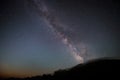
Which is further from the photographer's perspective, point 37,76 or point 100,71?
point 37,76

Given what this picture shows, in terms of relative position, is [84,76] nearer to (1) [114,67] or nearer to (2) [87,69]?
(2) [87,69]

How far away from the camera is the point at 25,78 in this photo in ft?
35.1

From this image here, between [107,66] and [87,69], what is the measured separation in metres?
0.69

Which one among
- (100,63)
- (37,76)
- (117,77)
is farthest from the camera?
(37,76)

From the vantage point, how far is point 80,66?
342 inches

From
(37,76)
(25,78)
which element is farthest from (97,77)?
(25,78)

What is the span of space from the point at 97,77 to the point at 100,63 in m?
0.93

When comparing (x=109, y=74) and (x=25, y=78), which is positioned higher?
(x=25, y=78)

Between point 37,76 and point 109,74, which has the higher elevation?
point 37,76

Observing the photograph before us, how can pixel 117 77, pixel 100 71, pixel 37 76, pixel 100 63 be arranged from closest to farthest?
pixel 117 77 < pixel 100 71 < pixel 100 63 < pixel 37 76

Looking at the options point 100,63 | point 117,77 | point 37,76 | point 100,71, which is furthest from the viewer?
point 37,76

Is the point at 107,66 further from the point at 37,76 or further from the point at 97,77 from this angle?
the point at 37,76

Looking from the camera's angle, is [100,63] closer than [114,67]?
No

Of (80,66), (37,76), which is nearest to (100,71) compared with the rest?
(80,66)
